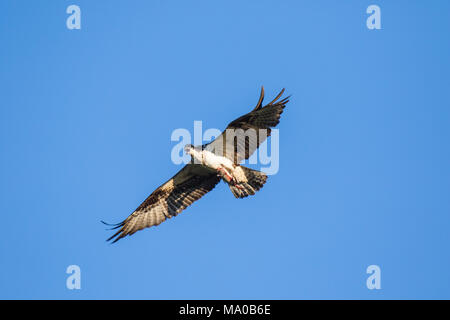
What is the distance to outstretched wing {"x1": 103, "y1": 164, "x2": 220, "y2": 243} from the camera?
12195 millimetres

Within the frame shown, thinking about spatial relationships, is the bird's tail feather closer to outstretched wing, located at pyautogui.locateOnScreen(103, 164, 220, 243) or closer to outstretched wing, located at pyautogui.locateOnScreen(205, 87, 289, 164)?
outstretched wing, located at pyautogui.locateOnScreen(205, 87, 289, 164)

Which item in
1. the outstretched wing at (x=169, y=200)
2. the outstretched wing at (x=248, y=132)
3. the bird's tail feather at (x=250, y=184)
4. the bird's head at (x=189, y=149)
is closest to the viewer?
the outstretched wing at (x=248, y=132)

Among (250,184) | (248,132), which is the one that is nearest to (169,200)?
(250,184)

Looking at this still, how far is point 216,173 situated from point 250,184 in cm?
95

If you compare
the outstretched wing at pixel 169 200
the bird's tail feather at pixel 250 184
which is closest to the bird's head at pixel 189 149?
the outstretched wing at pixel 169 200

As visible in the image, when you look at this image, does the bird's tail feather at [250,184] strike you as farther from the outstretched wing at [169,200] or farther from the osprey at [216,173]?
the outstretched wing at [169,200]

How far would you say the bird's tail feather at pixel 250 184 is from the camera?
11.3 meters

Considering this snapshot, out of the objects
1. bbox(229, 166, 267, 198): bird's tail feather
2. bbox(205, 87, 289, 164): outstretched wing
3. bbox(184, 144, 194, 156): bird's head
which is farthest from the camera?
bbox(184, 144, 194, 156): bird's head

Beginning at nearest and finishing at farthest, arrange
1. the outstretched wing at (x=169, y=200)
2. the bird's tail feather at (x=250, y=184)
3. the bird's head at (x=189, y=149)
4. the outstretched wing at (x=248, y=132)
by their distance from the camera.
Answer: the outstretched wing at (x=248, y=132)
the bird's tail feather at (x=250, y=184)
the bird's head at (x=189, y=149)
the outstretched wing at (x=169, y=200)

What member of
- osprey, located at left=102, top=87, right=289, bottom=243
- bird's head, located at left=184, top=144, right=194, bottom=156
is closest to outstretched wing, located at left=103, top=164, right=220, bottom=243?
osprey, located at left=102, top=87, right=289, bottom=243
